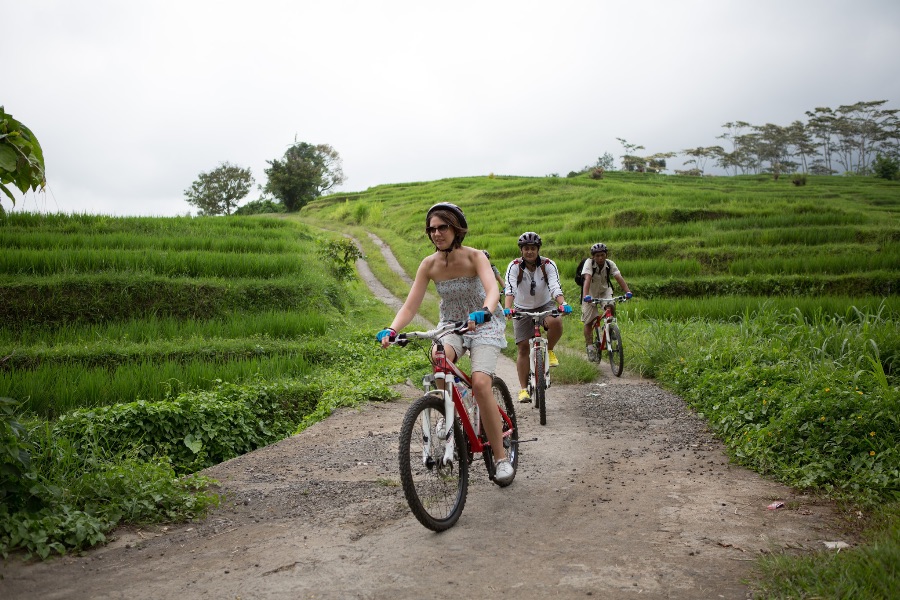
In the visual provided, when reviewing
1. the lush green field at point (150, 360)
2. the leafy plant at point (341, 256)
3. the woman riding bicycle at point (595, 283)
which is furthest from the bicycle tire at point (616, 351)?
the leafy plant at point (341, 256)

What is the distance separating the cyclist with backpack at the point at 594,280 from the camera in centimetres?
1091

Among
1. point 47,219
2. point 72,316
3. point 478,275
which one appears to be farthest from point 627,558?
point 47,219

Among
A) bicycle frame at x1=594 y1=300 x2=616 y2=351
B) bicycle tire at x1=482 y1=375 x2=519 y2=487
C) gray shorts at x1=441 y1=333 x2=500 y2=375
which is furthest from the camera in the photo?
bicycle frame at x1=594 y1=300 x2=616 y2=351

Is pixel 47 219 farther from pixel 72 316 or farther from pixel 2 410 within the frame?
pixel 2 410

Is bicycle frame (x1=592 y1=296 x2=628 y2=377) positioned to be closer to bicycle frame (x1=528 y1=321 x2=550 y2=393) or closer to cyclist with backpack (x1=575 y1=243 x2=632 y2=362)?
cyclist with backpack (x1=575 y1=243 x2=632 y2=362)

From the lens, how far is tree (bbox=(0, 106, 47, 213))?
3846 millimetres

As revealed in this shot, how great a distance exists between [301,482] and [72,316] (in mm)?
9195

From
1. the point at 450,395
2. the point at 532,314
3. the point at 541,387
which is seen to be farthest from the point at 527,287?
the point at 450,395

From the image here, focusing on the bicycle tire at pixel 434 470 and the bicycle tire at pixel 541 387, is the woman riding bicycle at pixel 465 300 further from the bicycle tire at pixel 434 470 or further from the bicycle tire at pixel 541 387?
the bicycle tire at pixel 541 387

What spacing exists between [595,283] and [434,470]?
24.3 ft

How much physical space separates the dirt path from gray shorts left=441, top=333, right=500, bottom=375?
3.30ft

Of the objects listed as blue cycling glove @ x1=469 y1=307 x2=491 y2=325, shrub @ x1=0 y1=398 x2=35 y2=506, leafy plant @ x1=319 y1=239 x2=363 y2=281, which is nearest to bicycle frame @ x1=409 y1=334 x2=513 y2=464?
blue cycling glove @ x1=469 y1=307 x2=491 y2=325

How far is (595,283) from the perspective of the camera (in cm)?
1130

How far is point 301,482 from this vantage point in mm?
5875
